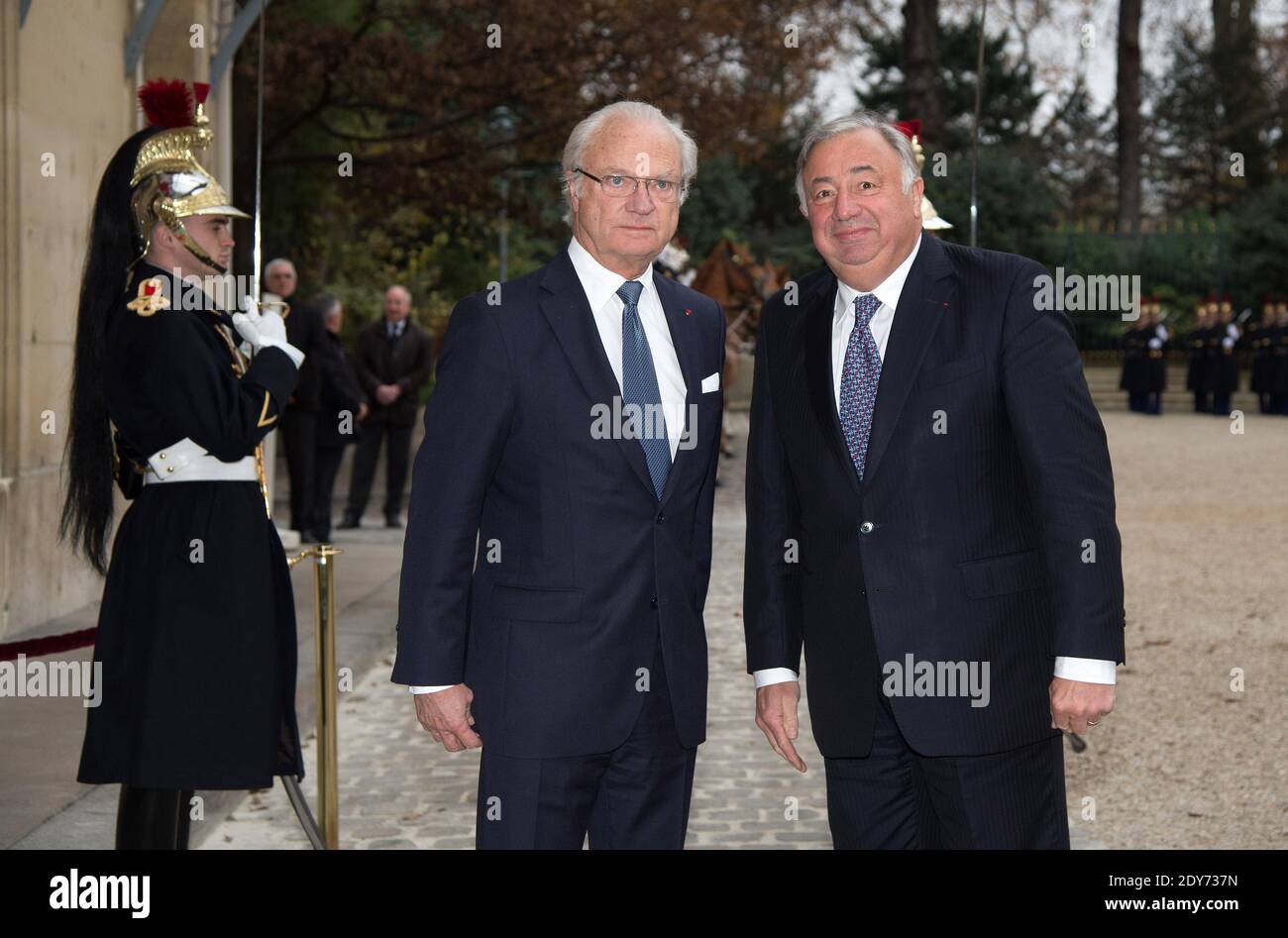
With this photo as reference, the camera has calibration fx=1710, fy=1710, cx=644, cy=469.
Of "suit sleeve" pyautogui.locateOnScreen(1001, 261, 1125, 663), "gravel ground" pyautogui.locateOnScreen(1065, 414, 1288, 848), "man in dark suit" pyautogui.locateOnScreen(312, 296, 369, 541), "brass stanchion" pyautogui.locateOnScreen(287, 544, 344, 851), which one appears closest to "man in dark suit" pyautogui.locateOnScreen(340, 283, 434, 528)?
"man in dark suit" pyautogui.locateOnScreen(312, 296, 369, 541)

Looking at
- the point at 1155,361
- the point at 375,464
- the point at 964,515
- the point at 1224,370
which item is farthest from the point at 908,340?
the point at 1224,370

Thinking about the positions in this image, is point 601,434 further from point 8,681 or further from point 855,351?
point 8,681

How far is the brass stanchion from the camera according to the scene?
203 inches

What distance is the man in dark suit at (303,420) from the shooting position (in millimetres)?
13086

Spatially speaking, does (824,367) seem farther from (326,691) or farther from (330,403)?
(330,403)

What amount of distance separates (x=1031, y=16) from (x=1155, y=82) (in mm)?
13271

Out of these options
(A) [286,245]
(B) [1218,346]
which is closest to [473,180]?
(A) [286,245]

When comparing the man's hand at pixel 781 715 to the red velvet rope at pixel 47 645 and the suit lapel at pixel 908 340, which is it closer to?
Result: the suit lapel at pixel 908 340

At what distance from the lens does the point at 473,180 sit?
17.0 m

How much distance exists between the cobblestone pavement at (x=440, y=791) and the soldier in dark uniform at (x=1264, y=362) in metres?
26.6

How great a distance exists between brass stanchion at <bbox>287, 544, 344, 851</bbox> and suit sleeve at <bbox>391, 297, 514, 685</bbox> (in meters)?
1.77

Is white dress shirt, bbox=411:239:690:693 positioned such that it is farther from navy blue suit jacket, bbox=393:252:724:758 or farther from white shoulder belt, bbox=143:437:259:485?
white shoulder belt, bbox=143:437:259:485

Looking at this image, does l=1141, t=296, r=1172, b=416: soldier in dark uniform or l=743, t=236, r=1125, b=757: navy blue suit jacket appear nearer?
l=743, t=236, r=1125, b=757: navy blue suit jacket

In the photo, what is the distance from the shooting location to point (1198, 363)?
112 ft
